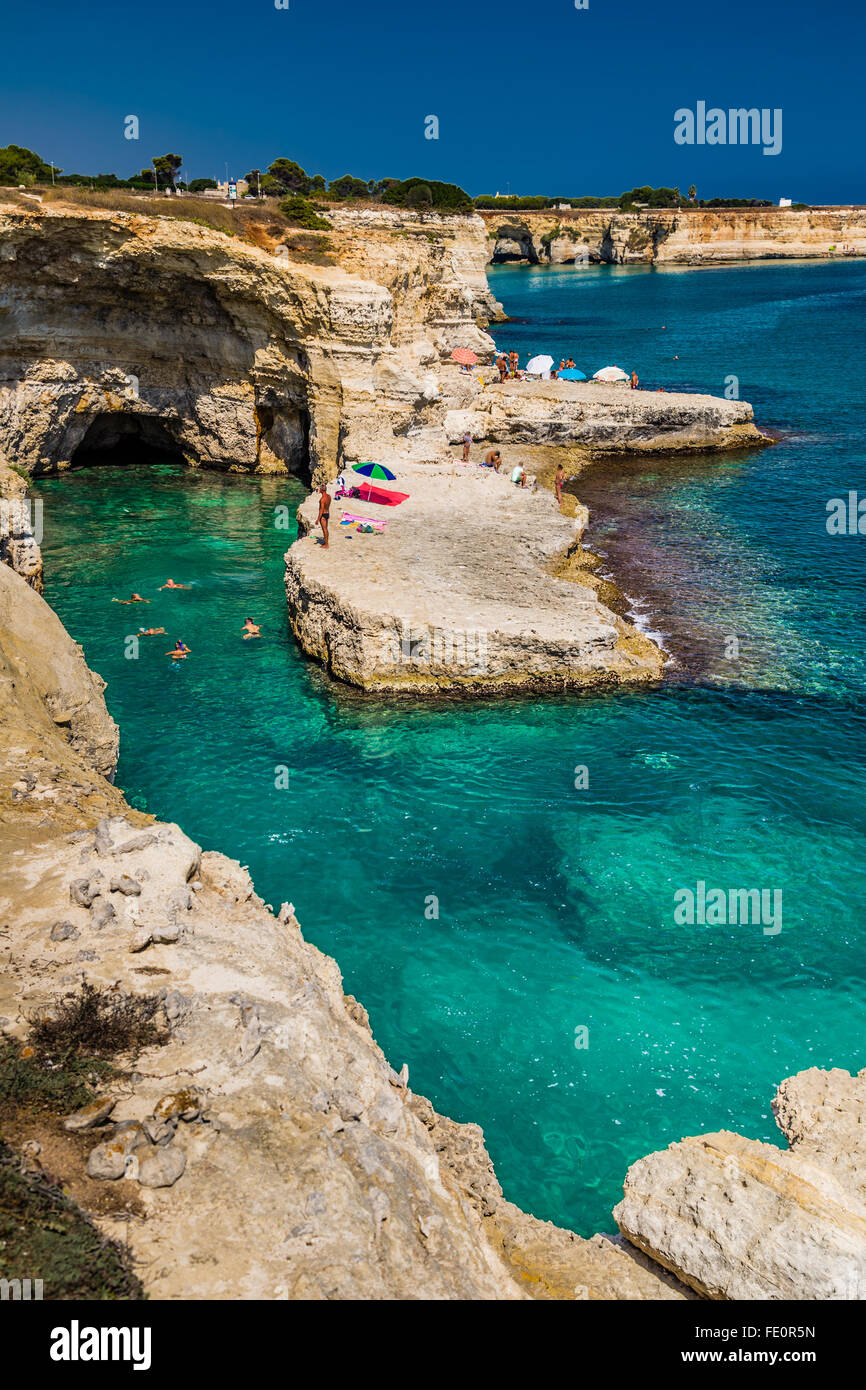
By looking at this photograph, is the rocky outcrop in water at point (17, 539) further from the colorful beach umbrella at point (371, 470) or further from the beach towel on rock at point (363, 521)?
the colorful beach umbrella at point (371, 470)

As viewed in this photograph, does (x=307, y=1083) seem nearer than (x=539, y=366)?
Yes

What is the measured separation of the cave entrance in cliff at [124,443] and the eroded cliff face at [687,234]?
147 metres

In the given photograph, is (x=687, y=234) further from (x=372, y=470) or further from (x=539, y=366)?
(x=372, y=470)

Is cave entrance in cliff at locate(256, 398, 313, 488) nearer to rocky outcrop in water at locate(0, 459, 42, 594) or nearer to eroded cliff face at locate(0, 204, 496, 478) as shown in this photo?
eroded cliff face at locate(0, 204, 496, 478)

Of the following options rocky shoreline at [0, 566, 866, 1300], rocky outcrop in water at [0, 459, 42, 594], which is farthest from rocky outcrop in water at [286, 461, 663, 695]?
rocky shoreline at [0, 566, 866, 1300]

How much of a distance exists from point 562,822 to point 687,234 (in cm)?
18108

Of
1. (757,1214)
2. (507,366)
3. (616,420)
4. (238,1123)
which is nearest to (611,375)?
(507,366)

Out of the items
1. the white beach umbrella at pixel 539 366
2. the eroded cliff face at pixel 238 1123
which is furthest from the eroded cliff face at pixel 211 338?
the eroded cliff face at pixel 238 1123

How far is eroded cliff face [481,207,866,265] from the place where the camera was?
6683 inches

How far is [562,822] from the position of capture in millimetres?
19219

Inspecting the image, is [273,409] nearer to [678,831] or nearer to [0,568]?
[0,568]

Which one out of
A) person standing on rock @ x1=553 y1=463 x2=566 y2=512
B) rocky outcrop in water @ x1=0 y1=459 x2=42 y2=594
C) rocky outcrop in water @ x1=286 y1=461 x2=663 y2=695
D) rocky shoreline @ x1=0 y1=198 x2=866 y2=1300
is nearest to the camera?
rocky shoreline @ x1=0 y1=198 x2=866 y2=1300

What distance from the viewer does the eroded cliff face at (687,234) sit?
170 m

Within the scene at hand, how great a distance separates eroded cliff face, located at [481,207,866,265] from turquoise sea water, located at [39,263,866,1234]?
157 meters
